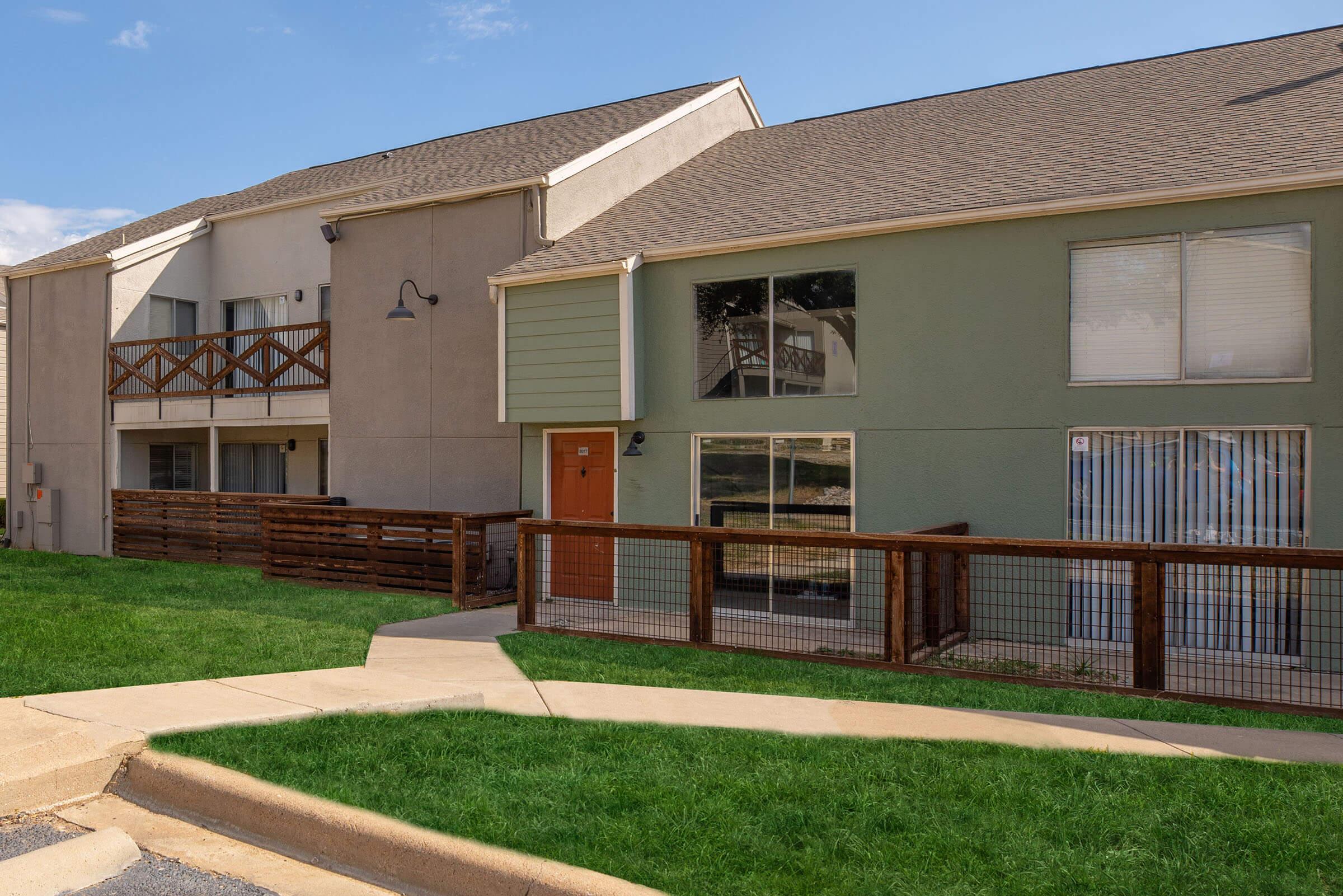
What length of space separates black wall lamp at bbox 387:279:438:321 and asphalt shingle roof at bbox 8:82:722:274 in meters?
1.30

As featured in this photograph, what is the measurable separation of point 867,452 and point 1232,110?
541 cm

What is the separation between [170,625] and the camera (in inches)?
384

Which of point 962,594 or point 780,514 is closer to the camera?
point 962,594

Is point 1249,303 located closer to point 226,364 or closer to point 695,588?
point 695,588

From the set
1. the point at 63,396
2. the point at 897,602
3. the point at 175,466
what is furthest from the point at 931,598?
the point at 63,396

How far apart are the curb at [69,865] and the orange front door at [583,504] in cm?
713

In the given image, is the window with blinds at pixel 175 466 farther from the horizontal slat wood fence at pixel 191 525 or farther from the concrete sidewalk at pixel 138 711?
the concrete sidewalk at pixel 138 711

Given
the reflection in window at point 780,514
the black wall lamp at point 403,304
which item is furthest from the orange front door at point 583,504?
the black wall lamp at point 403,304

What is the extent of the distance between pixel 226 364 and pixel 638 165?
8435mm

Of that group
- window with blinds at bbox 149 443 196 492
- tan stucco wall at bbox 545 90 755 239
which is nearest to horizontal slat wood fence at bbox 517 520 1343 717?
tan stucco wall at bbox 545 90 755 239

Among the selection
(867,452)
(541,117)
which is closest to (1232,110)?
(867,452)

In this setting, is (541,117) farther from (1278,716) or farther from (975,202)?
(1278,716)

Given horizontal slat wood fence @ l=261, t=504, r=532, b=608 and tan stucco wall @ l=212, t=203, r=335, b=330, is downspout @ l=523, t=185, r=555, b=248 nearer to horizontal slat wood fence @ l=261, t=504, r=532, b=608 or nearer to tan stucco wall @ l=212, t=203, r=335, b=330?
horizontal slat wood fence @ l=261, t=504, r=532, b=608

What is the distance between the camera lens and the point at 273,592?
1276 centimetres
